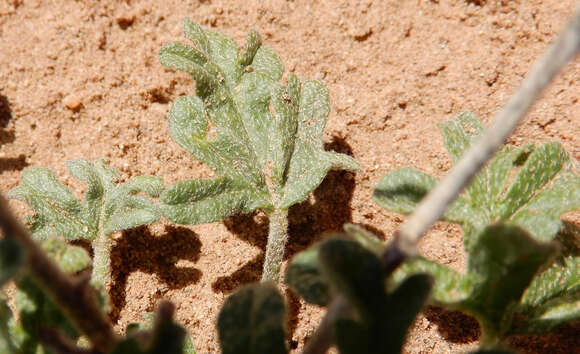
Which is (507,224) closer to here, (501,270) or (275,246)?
(501,270)

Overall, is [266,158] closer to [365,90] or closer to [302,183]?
[302,183]

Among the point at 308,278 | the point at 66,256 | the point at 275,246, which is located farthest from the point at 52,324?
the point at 275,246

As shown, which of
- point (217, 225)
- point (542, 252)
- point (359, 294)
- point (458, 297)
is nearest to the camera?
point (359, 294)

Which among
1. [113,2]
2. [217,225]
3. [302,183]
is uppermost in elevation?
[113,2]

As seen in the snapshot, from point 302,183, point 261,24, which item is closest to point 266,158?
Result: point 302,183

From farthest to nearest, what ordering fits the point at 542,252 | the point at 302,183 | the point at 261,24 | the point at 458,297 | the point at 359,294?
the point at 261,24 → the point at 302,183 → the point at 458,297 → the point at 542,252 → the point at 359,294

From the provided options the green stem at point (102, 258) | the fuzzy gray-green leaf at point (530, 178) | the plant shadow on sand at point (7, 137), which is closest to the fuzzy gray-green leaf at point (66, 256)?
the green stem at point (102, 258)

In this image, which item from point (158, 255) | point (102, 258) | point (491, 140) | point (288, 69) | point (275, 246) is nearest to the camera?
point (491, 140)
